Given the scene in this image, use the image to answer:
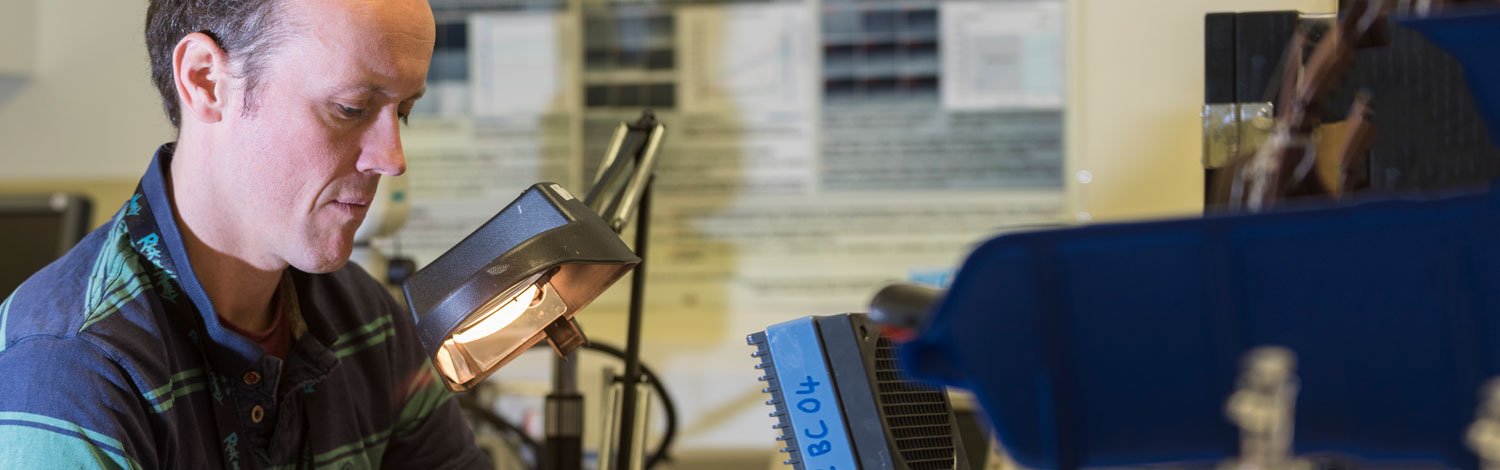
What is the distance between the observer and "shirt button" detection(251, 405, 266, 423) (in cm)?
104

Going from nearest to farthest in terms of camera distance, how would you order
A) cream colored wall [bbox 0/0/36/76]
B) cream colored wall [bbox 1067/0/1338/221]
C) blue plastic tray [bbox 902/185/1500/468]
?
blue plastic tray [bbox 902/185/1500/468] → cream colored wall [bbox 1067/0/1338/221] → cream colored wall [bbox 0/0/36/76]

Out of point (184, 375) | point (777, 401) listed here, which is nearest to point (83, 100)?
point (184, 375)

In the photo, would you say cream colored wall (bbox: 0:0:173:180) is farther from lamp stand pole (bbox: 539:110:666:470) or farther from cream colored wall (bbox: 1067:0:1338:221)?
cream colored wall (bbox: 1067:0:1338:221)

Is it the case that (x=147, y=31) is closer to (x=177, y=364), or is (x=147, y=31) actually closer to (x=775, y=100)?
(x=177, y=364)

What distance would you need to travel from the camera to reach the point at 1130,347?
0.34m

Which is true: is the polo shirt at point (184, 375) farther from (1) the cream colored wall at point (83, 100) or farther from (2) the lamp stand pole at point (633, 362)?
(1) the cream colored wall at point (83, 100)

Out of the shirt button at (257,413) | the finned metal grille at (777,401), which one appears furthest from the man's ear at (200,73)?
the finned metal grille at (777,401)

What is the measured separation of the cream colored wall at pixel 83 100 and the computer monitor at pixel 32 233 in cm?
26

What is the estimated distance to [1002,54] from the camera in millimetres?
2703

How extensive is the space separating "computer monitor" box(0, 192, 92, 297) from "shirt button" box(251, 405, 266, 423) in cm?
155

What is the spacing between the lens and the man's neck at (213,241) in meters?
1.05

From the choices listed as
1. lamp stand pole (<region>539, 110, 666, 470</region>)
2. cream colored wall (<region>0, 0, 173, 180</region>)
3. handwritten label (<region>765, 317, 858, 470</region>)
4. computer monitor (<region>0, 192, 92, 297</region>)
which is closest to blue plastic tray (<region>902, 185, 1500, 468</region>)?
handwritten label (<region>765, 317, 858, 470</region>)

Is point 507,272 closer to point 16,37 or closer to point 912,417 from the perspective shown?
point 912,417

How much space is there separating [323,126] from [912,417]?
51 cm
